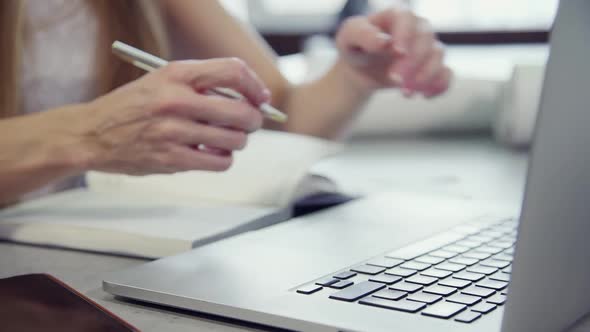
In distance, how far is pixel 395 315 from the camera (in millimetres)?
427

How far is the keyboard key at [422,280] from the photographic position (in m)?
0.48

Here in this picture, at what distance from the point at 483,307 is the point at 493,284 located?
1.8 inches

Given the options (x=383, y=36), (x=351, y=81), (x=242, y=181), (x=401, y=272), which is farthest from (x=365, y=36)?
(x=401, y=272)

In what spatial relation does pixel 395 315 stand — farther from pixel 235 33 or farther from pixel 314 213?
pixel 235 33

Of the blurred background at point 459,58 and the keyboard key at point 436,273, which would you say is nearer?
the keyboard key at point 436,273

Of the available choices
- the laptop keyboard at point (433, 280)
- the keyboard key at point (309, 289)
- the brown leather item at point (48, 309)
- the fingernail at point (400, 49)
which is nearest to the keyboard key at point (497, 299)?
the laptop keyboard at point (433, 280)

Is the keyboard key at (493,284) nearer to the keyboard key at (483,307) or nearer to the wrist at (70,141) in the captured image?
the keyboard key at (483,307)

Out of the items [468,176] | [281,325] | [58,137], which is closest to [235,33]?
[468,176]

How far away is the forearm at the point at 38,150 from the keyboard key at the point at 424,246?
0.91ft

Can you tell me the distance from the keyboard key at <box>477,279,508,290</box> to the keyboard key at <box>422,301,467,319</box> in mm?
43

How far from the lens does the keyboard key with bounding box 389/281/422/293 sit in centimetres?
47

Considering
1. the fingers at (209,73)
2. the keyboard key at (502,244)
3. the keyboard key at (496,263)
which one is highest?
the fingers at (209,73)

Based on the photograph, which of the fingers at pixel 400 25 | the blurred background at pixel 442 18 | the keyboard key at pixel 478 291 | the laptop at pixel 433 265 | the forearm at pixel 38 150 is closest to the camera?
the laptop at pixel 433 265

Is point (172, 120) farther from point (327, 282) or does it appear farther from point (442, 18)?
point (442, 18)
